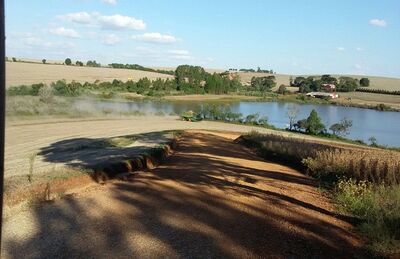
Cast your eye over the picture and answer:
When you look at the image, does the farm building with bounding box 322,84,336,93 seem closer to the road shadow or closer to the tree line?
the tree line

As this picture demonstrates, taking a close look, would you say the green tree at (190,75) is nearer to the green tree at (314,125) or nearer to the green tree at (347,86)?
the green tree at (347,86)

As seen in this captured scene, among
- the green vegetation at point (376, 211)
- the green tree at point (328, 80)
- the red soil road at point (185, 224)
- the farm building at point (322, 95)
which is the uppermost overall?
the green tree at point (328, 80)

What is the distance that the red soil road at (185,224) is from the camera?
24.6 ft

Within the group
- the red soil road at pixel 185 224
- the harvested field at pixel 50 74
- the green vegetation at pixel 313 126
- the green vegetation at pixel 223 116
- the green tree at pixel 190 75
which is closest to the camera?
the red soil road at pixel 185 224

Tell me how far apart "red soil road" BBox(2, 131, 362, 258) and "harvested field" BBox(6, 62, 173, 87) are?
63.5m

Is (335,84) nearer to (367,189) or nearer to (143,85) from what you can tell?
(143,85)

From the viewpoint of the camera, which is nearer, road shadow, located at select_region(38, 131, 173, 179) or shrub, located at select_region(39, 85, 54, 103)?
road shadow, located at select_region(38, 131, 173, 179)

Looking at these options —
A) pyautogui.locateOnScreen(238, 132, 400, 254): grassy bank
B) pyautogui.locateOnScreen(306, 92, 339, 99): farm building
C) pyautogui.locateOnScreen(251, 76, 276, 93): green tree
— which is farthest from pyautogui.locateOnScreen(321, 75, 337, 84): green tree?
pyautogui.locateOnScreen(238, 132, 400, 254): grassy bank

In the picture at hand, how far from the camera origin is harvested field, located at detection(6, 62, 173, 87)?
85.0 metres

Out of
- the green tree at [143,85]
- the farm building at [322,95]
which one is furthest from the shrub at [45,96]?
the farm building at [322,95]

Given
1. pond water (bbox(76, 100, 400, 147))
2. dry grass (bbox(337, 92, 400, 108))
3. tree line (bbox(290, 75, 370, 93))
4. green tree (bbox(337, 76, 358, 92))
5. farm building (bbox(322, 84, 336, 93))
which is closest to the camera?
pond water (bbox(76, 100, 400, 147))

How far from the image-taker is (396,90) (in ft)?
410

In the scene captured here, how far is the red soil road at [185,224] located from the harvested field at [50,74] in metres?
63.5

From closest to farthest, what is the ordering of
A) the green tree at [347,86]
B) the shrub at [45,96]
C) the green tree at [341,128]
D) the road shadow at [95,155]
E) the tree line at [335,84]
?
the road shadow at [95,155] → the shrub at [45,96] → the green tree at [341,128] → the green tree at [347,86] → the tree line at [335,84]
